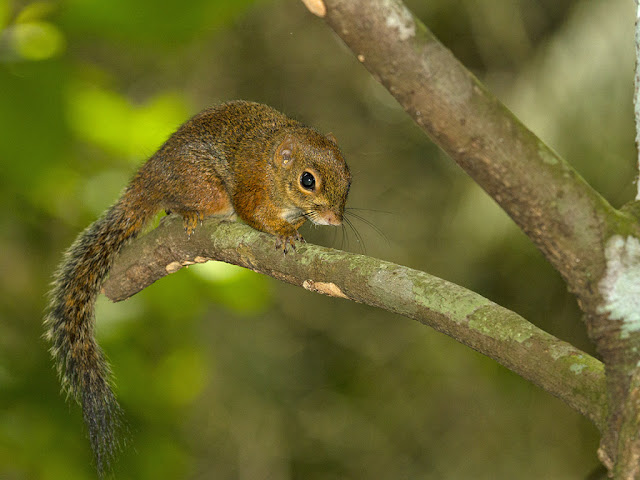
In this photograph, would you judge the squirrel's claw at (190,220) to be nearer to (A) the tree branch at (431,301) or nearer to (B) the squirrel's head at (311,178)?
(A) the tree branch at (431,301)

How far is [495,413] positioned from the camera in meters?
5.00

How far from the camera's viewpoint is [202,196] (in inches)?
96.7

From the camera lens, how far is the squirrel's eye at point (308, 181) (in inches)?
96.2

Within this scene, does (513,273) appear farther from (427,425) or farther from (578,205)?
(578,205)

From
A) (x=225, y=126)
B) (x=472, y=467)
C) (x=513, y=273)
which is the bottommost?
(x=472, y=467)

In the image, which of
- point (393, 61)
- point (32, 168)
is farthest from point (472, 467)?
point (393, 61)

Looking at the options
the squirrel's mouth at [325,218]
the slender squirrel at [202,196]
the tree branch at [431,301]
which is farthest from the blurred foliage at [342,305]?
the tree branch at [431,301]

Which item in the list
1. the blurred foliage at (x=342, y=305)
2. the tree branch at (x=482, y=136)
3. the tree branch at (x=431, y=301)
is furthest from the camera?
the blurred foliage at (x=342, y=305)

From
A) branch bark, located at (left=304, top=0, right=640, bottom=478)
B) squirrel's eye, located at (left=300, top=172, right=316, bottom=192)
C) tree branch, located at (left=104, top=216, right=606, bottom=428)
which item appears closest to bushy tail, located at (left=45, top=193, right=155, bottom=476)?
tree branch, located at (left=104, top=216, right=606, bottom=428)

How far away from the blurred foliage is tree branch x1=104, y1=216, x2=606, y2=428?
1.64 feet

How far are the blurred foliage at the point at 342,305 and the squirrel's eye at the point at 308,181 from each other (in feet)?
1.23

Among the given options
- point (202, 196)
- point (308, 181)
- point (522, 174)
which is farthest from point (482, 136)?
point (202, 196)

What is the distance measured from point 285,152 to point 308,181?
0.15 meters

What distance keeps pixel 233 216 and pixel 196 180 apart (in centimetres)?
27
